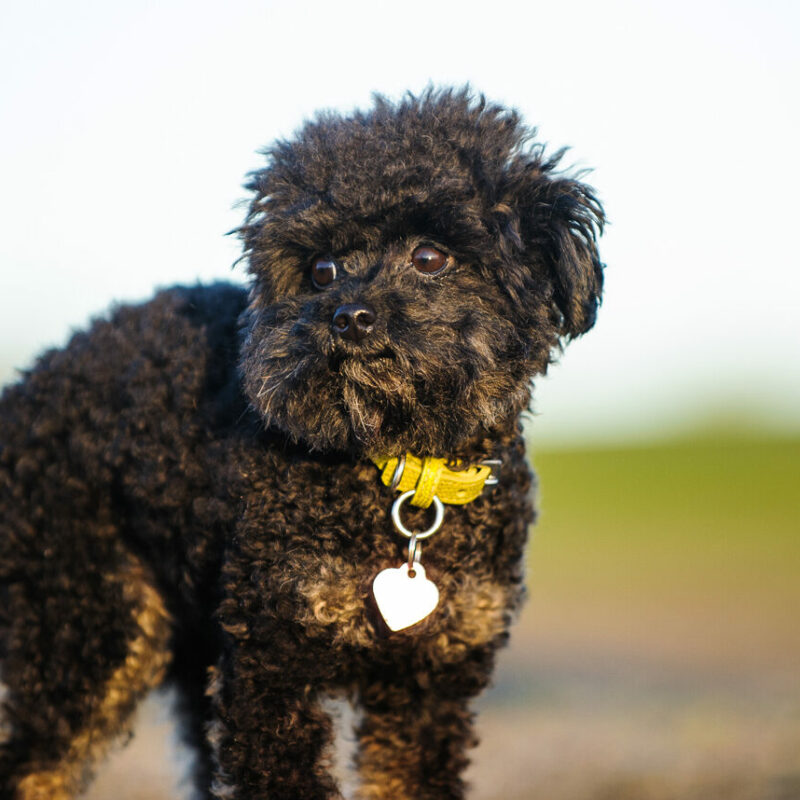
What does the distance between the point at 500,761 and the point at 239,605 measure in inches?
86.6

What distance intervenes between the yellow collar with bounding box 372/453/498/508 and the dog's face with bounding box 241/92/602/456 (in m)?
0.05

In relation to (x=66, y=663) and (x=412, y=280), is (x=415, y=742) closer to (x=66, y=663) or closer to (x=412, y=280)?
(x=66, y=663)

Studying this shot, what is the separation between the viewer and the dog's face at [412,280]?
3217mm

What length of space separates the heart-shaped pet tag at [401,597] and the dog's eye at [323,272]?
944 millimetres

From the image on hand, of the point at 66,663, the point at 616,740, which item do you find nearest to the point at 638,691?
the point at 616,740

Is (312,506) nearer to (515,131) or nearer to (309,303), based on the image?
(309,303)

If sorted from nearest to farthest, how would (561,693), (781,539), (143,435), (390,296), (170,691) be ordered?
(390,296), (143,435), (170,691), (561,693), (781,539)

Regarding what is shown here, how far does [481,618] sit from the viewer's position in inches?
139

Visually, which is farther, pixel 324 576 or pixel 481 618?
pixel 481 618

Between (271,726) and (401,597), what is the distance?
0.59 meters

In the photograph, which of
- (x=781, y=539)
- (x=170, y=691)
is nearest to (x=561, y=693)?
(x=170, y=691)

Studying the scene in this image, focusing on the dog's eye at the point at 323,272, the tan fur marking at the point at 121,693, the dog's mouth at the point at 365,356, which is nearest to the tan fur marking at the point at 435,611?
the dog's mouth at the point at 365,356

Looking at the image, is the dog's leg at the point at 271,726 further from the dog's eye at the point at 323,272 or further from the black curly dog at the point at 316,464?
the dog's eye at the point at 323,272

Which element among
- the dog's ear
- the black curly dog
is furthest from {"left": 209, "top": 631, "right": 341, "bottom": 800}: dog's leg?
the dog's ear
